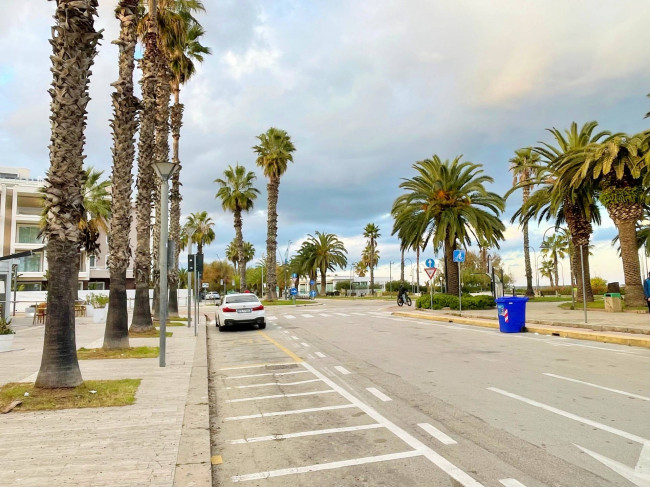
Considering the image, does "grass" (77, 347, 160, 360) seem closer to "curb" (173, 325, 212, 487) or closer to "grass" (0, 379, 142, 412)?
"grass" (0, 379, 142, 412)

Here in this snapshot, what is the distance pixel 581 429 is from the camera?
19.0 ft

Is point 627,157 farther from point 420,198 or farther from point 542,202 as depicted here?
point 420,198

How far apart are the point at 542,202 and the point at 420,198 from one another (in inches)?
343

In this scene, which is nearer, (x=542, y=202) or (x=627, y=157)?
(x=627, y=157)

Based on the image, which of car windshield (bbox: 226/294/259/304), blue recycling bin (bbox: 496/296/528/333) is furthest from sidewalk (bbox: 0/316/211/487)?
car windshield (bbox: 226/294/259/304)

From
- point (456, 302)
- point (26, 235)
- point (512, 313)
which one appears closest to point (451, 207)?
point (456, 302)

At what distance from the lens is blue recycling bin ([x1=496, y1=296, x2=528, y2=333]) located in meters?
17.7

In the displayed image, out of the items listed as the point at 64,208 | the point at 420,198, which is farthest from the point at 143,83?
the point at 420,198

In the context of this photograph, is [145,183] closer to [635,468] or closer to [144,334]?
[144,334]

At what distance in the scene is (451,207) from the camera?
109ft

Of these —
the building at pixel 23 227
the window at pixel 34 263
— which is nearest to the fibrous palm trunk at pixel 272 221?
the building at pixel 23 227

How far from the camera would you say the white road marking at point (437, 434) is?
540 cm

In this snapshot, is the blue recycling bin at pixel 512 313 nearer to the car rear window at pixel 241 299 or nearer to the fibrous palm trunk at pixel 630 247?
the car rear window at pixel 241 299

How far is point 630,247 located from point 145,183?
24.4m
